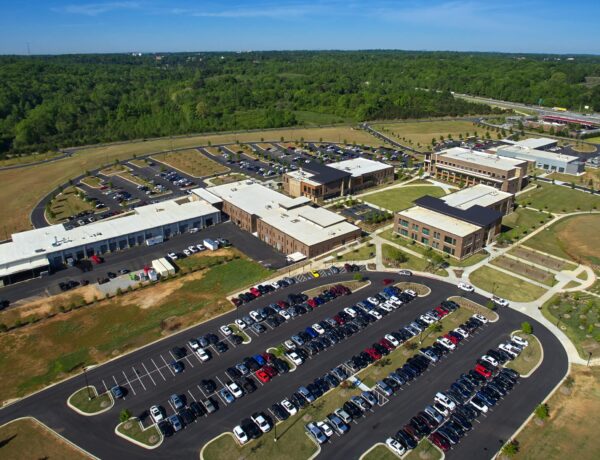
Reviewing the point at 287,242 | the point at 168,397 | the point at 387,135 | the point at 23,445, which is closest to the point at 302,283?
the point at 287,242

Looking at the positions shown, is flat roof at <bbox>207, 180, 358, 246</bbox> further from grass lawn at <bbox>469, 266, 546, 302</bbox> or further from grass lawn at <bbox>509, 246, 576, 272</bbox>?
grass lawn at <bbox>509, 246, 576, 272</bbox>

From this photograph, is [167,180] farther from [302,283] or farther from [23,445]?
[23,445]

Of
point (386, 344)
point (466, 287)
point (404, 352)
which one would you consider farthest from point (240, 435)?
point (466, 287)

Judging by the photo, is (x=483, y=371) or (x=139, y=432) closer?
(x=139, y=432)

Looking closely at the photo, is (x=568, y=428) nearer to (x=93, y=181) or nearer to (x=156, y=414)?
(x=156, y=414)

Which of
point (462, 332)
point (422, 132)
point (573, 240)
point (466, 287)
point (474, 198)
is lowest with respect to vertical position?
point (462, 332)

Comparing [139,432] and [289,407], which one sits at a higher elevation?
[289,407]
